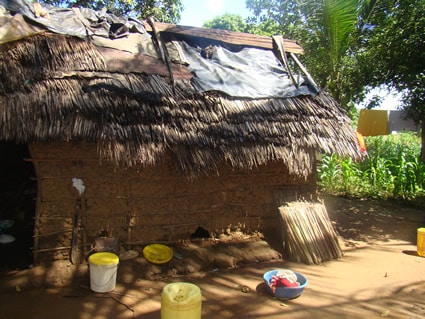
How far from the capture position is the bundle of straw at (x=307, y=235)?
17.8ft

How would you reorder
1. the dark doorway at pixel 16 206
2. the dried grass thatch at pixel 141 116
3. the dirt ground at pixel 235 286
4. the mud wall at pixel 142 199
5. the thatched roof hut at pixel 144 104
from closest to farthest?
the dirt ground at pixel 235 286, the dried grass thatch at pixel 141 116, the thatched roof hut at pixel 144 104, the mud wall at pixel 142 199, the dark doorway at pixel 16 206

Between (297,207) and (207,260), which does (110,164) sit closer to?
(207,260)

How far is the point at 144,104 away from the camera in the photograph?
493 cm

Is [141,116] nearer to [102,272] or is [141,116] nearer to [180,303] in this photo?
[102,272]

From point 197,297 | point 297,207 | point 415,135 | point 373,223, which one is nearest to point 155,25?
point 297,207

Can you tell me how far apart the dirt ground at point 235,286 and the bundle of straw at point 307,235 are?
15 cm

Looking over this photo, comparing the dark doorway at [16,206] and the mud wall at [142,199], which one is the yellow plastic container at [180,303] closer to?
the mud wall at [142,199]

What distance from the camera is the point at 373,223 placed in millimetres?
8078

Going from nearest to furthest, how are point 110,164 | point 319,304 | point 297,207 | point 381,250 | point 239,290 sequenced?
point 319,304 < point 239,290 < point 110,164 < point 297,207 < point 381,250

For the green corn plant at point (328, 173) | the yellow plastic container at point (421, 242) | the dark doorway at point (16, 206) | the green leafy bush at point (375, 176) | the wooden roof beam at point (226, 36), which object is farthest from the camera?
the green corn plant at point (328, 173)

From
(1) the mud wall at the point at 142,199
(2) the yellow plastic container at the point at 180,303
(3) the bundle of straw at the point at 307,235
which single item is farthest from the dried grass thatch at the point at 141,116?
(2) the yellow plastic container at the point at 180,303

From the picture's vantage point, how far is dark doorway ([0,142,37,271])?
16.6 ft

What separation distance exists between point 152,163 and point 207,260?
172cm

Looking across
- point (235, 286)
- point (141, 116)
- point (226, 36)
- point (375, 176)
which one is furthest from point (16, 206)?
point (375, 176)
